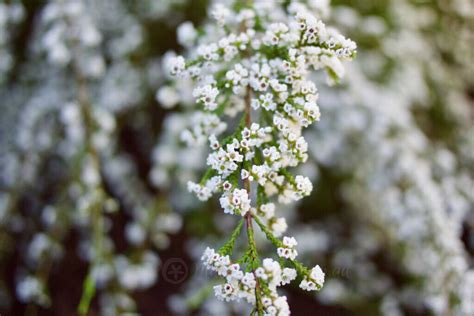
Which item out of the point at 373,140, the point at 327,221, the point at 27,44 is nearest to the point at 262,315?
the point at 373,140

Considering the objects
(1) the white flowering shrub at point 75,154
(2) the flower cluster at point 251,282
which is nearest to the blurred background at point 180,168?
(1) the white flowering shrub at point 75,154

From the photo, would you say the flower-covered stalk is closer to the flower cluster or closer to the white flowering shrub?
the flower cluster

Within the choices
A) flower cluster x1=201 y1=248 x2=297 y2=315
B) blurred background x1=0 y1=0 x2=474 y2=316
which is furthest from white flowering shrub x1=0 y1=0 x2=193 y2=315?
flower cluster x1=201 y1=248 x2=297 y2=315

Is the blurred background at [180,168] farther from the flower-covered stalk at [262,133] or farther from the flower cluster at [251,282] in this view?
the flower cluster at [251,282]

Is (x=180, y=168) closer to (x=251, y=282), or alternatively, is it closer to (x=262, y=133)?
(x=262, y=133)

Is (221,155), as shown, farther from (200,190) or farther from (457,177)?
(457,177)
